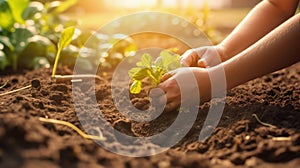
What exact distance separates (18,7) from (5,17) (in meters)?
0.11

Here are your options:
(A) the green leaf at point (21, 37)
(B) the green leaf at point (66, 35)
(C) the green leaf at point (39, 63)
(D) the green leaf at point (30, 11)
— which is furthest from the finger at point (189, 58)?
(D) the green leaf at point (30, 11)

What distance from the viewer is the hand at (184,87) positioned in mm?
1790

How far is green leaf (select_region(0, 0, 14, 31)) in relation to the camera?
9.51 feet

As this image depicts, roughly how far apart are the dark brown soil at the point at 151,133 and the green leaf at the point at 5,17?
91cm

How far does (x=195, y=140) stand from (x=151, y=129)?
0.23m

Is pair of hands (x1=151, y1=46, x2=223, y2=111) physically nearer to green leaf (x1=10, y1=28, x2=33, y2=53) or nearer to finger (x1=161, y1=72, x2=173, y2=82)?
finger (x1=161, y1=72, x2=173, y2=82)

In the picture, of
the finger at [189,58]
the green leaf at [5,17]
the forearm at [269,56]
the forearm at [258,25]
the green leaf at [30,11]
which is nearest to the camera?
the forearm at [269,56]

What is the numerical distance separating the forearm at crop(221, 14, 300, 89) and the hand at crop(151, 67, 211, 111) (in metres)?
0.11

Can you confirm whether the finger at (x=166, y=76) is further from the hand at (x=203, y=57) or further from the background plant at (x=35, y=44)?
the background plant at (x=35, y=44)

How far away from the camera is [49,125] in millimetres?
1514

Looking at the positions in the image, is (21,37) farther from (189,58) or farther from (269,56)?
(269,56)

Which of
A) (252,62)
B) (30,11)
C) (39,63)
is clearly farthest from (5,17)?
(252,62)

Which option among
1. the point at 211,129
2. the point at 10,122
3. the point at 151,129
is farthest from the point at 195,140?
the point at 10,122

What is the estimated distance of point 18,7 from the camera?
2.99m
